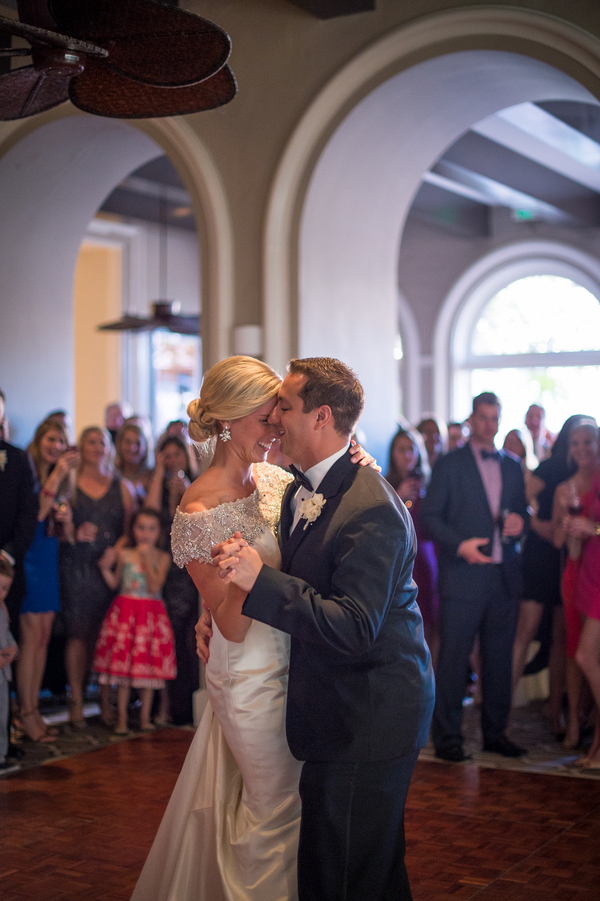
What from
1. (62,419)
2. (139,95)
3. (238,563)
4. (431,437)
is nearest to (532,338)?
(431,437)

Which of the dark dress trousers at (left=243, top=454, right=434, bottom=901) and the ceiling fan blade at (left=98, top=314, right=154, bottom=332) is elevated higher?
the ceiling fan blade at (left=98, top=314, right=154, bottom=332)

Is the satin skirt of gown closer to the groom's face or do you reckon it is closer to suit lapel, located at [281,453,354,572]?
suit lapel, located at [281,453,354,572]

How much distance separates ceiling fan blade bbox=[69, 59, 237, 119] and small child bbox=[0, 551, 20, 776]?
234cm

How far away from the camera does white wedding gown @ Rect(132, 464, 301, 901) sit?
240 cm

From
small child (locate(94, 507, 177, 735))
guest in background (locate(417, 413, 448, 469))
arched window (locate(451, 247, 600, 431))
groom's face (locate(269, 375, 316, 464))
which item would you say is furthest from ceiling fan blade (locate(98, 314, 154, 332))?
groom's face (locate(269, 375, 316, 464))

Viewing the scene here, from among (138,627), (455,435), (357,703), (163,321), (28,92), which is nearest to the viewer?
(357,703)

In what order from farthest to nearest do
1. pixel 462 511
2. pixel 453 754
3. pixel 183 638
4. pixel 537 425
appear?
1. pixel 537 425
2. pixel 183 638
3. pixel 462 511
4. pixel 453 754

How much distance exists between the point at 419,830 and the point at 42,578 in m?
2.51

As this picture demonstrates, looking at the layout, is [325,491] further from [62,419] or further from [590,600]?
[62,419]

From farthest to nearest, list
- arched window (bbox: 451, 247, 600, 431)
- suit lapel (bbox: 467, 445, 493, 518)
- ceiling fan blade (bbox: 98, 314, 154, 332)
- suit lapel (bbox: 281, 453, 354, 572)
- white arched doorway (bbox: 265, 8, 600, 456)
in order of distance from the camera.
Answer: arched window (bbox: 451, 247, 600, 431) → ceiling fan blade (bbox: 98, 314, 154, 332) → suit lapel (bbox: 467, 445, 493, 518) → white arched doorway (bbox: 265, 8, 600, 456) → suit lapel (bbox: 281, 453, 354, 572)

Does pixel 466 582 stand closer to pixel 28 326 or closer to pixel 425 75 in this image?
pixel 425 75

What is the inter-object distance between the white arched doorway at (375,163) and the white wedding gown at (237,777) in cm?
272

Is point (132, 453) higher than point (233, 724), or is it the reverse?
point (132, 453)

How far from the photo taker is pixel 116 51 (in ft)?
8.84
